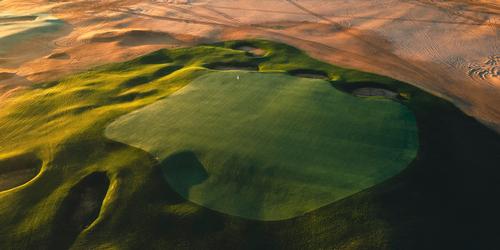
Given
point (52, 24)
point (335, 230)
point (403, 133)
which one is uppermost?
point (52, 24)

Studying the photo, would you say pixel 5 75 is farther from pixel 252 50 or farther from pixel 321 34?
pixel 321 34

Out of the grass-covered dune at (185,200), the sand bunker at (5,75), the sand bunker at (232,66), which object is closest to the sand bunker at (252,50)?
the sand bunker at (232,66)

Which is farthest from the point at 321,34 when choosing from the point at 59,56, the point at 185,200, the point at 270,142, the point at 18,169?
the point at 18,169

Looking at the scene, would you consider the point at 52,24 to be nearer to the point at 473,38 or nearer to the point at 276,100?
the point at 276,100

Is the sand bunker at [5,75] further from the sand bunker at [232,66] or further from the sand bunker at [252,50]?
the sand bunker at [252,50]

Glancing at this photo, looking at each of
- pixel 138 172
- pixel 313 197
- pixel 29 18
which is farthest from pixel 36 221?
pixel 29 18
